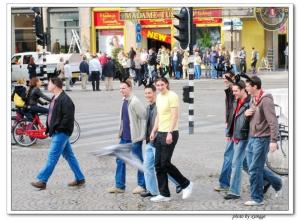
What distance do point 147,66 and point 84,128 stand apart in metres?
18.5

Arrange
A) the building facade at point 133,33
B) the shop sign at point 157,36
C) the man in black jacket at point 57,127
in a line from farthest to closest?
the shop sign at point 157,36 → the building facade at point 133,33 → the man in black jacket at point 57,127

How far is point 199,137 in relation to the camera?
16875 mm

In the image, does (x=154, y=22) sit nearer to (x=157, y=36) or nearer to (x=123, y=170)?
(x=157, y=36)

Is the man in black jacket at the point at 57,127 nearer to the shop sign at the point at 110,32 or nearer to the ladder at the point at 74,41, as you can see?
the ladder at the point at 74,41

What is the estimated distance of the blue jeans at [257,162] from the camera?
31.7 feet

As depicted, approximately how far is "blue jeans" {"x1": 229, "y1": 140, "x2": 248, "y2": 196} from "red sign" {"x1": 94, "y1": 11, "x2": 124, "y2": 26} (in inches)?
1326

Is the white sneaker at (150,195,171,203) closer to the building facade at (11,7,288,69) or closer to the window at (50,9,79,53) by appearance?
the building facade at (11,7,288,69)

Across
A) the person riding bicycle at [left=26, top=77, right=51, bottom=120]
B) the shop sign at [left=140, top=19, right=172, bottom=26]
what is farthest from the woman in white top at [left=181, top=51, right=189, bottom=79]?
the person riding bicycle at [left=26, top=77, right=51, bottom=120]

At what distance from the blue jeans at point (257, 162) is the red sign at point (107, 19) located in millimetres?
34013

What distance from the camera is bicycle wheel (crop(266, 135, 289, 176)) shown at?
11711 millimetres

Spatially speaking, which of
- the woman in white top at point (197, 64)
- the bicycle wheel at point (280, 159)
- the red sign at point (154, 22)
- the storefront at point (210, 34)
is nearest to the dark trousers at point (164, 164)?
the bicycle wheel at point (280, 159)

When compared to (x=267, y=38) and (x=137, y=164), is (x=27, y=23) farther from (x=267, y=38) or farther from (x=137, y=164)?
(x=137, y=164)

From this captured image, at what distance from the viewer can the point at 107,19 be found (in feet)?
145
